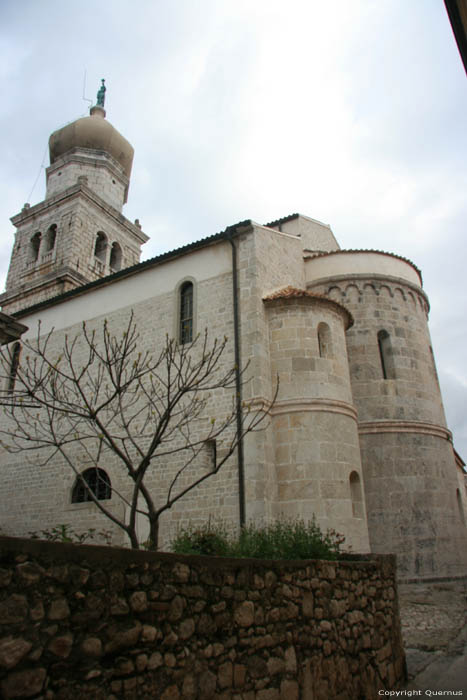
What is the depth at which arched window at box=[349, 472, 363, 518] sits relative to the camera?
1155 cm

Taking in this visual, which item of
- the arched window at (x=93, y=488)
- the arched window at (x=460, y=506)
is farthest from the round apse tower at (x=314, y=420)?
the arched window at (x=93, y=488)

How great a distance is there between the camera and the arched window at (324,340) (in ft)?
41.7

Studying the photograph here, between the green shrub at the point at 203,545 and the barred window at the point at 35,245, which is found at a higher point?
the barred window at the point at 35,245

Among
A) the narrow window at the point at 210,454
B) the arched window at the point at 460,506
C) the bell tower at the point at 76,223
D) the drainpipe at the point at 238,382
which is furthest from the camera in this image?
the bell tower at the point at 76,223

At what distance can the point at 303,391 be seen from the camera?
11836 millimetres

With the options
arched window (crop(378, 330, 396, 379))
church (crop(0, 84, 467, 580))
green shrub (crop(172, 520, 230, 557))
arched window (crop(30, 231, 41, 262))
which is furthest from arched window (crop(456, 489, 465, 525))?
arched window (crop(30, 231, 41, 262))

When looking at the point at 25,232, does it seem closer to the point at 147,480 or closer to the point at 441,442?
the point at 147,480

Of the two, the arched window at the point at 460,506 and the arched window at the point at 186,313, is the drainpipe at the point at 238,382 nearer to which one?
the arched window at the point at 186,313

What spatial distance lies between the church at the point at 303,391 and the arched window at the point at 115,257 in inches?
408

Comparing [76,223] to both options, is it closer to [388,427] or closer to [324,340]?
[324,340]

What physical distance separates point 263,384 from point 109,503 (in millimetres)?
5448

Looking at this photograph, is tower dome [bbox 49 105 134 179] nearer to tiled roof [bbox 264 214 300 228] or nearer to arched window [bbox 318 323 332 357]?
tiled roof [bbox 264 214 300 228]

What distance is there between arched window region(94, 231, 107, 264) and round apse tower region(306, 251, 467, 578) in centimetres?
1500

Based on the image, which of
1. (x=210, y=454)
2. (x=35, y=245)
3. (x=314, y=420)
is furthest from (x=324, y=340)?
(x=35, y=245)
